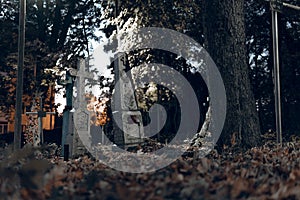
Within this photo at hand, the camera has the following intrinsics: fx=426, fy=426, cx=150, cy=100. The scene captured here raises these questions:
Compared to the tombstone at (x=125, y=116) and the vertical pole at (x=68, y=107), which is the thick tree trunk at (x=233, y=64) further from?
the vertical pole at (x=68, y=107)

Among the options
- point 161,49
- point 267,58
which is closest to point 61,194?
point 161,49

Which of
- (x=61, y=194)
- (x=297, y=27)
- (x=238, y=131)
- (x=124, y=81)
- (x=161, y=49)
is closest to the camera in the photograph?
(x=61, y=194)

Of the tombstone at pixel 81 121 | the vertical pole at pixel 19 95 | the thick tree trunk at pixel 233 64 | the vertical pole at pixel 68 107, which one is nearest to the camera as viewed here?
the thick tree trunk at pixel 233 64

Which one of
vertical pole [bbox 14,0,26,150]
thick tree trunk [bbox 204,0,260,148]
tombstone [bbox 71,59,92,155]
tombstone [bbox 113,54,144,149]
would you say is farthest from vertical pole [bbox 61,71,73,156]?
thick tree trunk [bbox 204,0,260,148]

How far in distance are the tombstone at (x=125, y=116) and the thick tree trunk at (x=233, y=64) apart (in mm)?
6318

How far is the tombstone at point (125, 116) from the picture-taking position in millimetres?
13391

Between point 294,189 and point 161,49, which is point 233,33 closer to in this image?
point 294,189

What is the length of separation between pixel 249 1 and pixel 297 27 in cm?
298

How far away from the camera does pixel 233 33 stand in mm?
7449

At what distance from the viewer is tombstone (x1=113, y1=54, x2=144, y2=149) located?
13391 mm

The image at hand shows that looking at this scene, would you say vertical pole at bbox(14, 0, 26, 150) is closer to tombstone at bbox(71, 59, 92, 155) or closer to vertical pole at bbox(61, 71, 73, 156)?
tombstone at bbox(71, 59, 92, 155)

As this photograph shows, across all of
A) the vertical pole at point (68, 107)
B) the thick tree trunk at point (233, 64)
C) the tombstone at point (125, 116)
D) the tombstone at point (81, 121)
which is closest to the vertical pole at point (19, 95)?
the tombstone at point (81, 121)

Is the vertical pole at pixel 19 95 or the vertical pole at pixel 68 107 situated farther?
the vertical pole at pixel 68 107

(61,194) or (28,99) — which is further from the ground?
(28,99)
